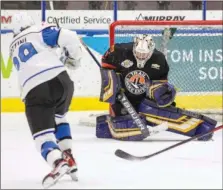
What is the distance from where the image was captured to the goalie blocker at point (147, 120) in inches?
125

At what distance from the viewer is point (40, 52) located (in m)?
2.17

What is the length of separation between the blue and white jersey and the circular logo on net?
1.06m

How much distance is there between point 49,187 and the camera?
6.68 feet

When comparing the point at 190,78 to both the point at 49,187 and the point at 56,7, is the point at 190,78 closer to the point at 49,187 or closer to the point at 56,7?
the point at 56,7

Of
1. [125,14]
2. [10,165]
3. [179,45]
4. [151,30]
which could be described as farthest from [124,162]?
[125,14]

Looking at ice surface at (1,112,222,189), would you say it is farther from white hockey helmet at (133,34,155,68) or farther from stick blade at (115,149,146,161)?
white hockey helmet at (133,34,155,68)

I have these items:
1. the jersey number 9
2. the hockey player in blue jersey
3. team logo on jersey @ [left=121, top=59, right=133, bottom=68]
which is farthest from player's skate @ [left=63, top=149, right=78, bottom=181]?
team logo on jersey @ [left=121, top=59, right=133, bottom=68]

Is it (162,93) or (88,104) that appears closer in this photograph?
(162,93)

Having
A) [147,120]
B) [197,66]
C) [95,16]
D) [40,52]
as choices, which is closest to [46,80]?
[40,52]

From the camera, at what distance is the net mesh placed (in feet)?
13.6

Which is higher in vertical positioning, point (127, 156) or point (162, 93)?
point (162, 93)

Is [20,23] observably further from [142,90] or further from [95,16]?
[95,16]

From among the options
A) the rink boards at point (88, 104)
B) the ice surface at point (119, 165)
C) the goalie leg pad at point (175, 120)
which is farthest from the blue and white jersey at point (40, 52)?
the rink boards at point (88, 104)

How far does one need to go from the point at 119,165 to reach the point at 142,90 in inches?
33.6
